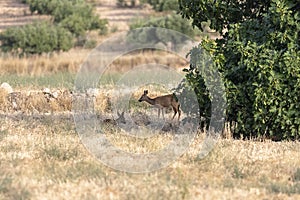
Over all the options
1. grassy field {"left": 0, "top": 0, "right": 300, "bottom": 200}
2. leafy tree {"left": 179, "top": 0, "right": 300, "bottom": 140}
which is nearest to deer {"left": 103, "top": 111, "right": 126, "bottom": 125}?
grassy field {"left": 0, "top": 0, "right": 300, "bottom": 200}

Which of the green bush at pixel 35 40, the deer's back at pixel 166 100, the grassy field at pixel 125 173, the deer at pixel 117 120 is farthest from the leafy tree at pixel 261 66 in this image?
the green bush at pixel 35 40

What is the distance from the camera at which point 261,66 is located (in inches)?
354

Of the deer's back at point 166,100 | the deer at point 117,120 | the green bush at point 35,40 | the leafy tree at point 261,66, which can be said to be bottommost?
the green bush at point 35,40

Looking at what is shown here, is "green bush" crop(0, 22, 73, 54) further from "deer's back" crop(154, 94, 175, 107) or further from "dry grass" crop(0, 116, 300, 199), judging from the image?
"dry grass" crop(0, 116, 300, 199)

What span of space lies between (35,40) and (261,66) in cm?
2048

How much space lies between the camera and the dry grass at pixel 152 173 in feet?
21.4

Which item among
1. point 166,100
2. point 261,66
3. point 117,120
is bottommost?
point 117,120

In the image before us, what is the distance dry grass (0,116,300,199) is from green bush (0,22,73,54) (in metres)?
19.2

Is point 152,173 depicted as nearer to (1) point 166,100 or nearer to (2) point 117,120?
(1) point 166,100

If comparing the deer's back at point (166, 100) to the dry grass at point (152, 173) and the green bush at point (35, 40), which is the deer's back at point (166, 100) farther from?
the green bush at point (35, 40)

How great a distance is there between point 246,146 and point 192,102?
1210 mm

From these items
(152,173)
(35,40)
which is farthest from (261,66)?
(35,40)

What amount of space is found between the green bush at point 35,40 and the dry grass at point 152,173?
19.2 m

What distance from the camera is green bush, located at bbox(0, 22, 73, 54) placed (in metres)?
28.2
